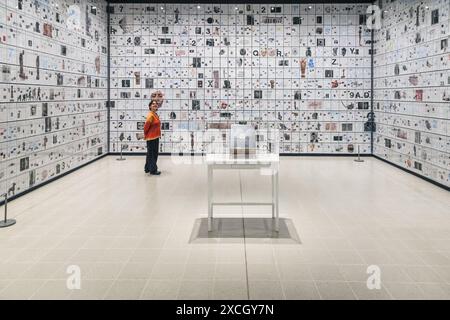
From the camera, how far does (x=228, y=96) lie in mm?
12172

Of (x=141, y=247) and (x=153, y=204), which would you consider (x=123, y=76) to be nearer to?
(x=153, y=204)

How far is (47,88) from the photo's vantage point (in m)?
7.98

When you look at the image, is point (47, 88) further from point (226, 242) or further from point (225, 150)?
point (226, 242)

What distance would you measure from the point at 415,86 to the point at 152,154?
5.15m

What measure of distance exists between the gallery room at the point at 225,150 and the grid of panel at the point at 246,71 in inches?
1.4

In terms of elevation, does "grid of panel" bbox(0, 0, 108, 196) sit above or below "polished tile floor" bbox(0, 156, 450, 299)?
above

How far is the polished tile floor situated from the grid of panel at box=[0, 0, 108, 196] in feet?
2.03

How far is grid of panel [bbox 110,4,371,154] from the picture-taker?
11.9 m

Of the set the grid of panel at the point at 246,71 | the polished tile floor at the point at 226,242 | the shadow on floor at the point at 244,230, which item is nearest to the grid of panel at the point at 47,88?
the polished tile floor at the point at 226,242

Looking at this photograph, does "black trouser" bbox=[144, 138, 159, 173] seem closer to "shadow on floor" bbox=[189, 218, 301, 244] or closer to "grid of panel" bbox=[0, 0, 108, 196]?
"grid of panel" bbox=[0, 0, 108, 196]

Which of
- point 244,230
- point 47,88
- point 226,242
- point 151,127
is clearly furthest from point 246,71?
point 226,242

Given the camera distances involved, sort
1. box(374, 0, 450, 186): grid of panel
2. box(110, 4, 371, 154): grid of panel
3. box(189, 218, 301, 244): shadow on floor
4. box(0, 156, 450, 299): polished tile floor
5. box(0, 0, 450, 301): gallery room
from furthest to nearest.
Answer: box(110, 4, 371, 154): grid of panel → box(374, 0, 450, 186): grid of panel → box(189, 218, 301, 244): shadow on floor → box(0, 0, 450, 301): gallery room → box(0, 156, 450, 299): polished tile floor

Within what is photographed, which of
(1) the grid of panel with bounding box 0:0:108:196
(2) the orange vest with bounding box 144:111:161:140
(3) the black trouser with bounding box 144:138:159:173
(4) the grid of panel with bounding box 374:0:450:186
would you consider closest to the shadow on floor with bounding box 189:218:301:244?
(1) the grid of panel with bounding box 0:0:108:196

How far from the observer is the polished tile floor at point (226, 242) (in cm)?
363
